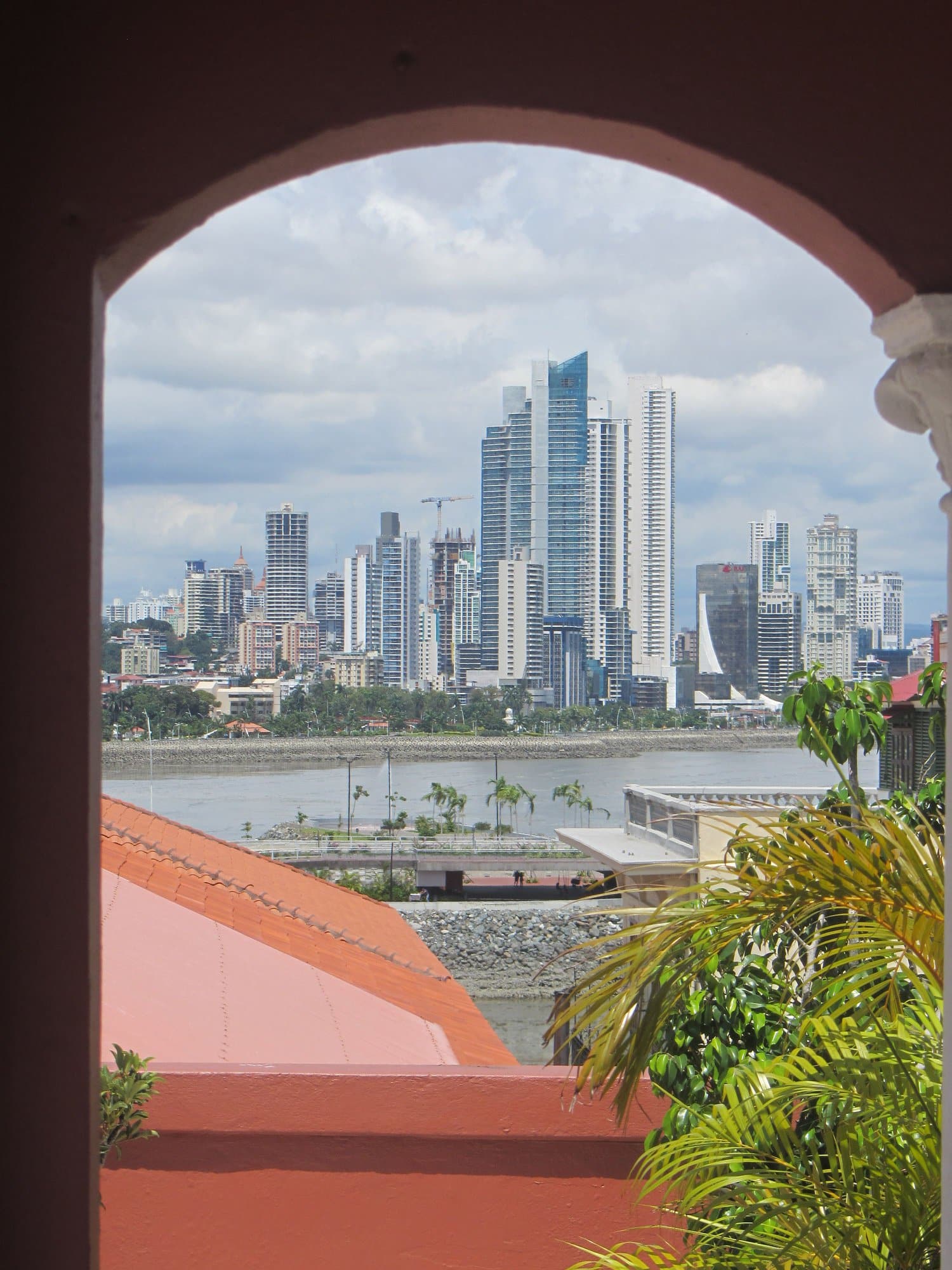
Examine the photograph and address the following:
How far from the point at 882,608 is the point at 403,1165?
90.0 m

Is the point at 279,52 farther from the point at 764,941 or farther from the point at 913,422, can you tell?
the point at 764,941

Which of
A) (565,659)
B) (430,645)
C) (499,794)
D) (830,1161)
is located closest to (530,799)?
(499,794)

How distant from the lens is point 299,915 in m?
5.93

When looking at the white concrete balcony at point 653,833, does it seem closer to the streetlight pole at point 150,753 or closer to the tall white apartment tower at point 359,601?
the streetlight pole at point 150,753

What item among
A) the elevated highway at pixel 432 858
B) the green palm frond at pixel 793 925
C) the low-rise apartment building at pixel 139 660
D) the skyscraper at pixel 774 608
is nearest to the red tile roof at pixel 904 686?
the green palm frond at pixel 793 925

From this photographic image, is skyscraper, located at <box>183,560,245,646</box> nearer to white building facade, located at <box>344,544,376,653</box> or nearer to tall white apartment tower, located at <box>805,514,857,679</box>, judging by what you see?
white building facade, located at <box>344,544,376,653</box>

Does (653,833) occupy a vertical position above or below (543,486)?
below

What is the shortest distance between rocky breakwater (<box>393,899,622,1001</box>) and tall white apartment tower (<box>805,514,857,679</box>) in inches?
1679

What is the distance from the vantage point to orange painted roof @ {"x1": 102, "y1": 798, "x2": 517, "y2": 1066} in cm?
490

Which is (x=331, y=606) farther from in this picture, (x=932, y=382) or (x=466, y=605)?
(x=932, y=382)

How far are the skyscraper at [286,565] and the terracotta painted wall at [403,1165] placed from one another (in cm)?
9005

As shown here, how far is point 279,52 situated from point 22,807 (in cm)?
72

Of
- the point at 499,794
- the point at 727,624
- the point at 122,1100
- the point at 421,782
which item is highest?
the point at 727,624

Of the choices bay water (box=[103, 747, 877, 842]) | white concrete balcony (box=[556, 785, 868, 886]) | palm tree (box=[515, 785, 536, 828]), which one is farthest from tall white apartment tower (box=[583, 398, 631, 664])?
white concrete balcony (box=[556, 785, 868, 886])
